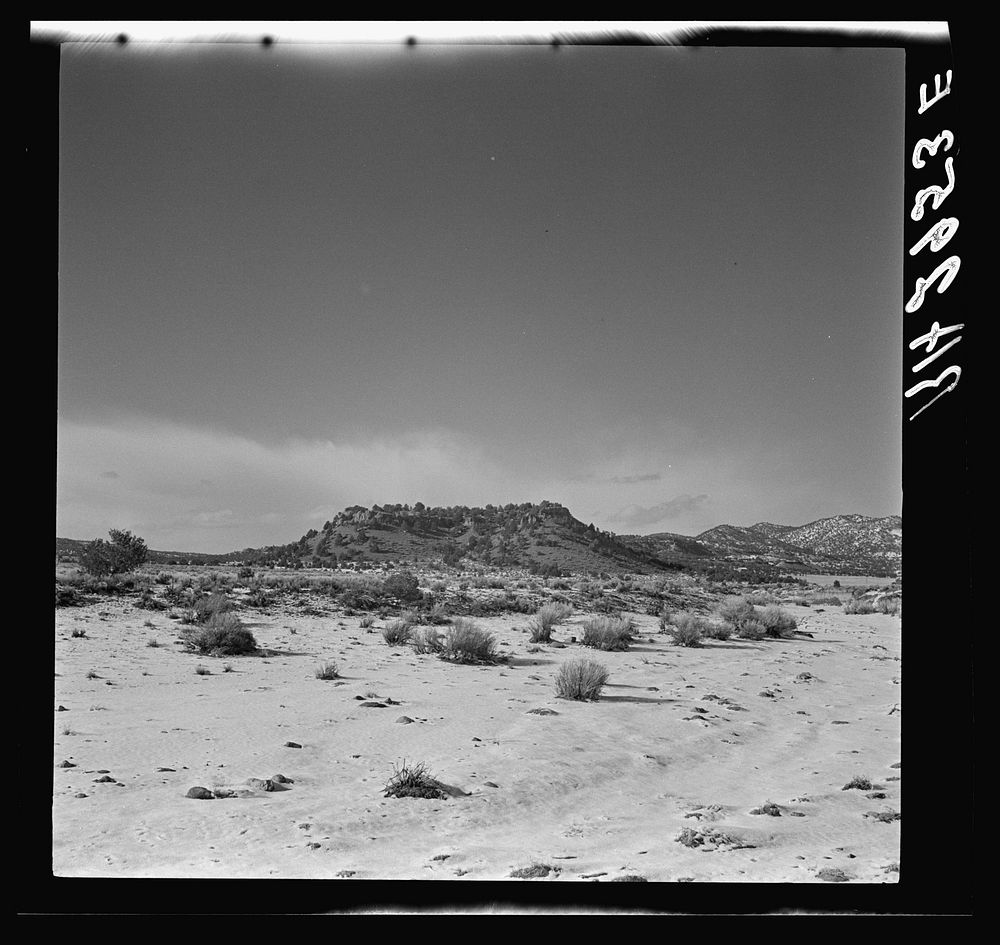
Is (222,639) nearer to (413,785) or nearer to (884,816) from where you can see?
(413,785)

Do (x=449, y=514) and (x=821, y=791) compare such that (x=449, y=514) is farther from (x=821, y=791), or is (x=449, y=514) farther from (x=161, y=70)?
(x=821, y=791)

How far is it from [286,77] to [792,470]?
7.83 meters

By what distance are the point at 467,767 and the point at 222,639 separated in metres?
4.63

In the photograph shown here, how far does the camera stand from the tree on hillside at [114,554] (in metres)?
13.6

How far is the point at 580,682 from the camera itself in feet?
23.3

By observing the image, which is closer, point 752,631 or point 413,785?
point 413,785

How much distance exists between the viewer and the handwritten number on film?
3422mm

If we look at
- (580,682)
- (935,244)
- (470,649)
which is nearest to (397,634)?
(470,649)

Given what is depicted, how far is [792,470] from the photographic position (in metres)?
10.2

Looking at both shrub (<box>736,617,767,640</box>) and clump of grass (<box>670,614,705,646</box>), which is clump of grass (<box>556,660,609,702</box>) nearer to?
clump of grass (<box>670,614,705,646</box>)

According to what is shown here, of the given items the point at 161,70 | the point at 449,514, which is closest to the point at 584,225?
the point at 161,70

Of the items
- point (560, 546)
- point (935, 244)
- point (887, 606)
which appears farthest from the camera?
point (560, 546)

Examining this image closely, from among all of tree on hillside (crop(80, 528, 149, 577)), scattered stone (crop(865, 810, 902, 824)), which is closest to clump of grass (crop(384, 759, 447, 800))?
scattered stone (crop(865, 810, 902, 824))

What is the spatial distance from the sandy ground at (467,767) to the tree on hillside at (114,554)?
17.2ft
